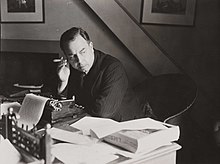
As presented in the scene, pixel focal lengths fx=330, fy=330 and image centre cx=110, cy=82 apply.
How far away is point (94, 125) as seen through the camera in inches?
43.7

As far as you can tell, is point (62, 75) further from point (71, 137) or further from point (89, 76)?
point (71, 137)

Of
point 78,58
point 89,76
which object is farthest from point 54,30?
point 89,76

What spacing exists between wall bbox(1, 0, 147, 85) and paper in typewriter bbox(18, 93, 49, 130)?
26 centimetres

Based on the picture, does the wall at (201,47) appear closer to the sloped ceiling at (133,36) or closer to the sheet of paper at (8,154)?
the sloped ceiling at (133,36)

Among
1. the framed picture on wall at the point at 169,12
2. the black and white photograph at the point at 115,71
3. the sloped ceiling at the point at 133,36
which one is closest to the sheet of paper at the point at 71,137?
the black and white photograph at the point at 115,71

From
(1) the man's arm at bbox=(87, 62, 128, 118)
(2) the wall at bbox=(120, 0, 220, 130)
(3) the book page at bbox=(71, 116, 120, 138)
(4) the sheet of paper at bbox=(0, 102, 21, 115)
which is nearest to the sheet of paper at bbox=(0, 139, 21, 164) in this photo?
(3) the book page at bbox=(71, 116, 120, 138)

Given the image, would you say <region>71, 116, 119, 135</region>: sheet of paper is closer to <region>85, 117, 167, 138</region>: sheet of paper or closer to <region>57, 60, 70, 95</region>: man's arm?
<region>85, 117, 167, 138</region>: sheet of paper

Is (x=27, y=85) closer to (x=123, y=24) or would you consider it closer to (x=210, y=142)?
(x=123, y=24)

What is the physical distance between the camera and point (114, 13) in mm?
1466

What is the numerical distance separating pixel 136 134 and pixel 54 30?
0.66m

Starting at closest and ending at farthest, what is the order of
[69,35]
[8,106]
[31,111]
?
[31,111] < [8,106] < [69,35]

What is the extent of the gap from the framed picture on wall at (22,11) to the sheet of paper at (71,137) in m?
0.48

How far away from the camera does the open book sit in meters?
0.95

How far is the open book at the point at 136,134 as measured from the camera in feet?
3.13
